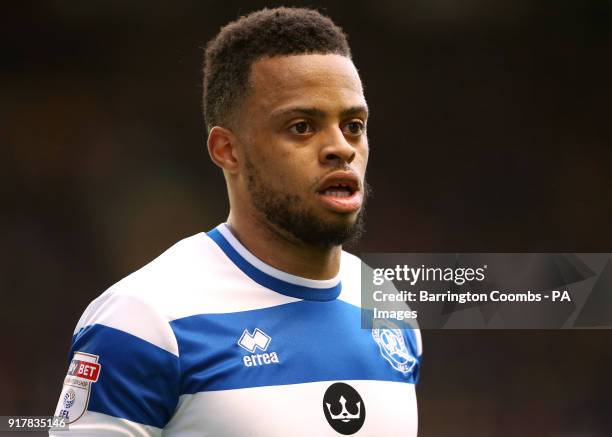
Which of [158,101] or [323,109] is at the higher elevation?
[158,101]

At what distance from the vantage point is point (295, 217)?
2336 millimetres

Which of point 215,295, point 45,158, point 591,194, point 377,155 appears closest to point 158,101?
point 45,158

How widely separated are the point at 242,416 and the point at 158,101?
5.01 m

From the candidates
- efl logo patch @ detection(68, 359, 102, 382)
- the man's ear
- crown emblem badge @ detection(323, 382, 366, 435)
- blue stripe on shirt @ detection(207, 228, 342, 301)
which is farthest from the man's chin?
efl logo patch @ detection(68, 359, 102, 382)

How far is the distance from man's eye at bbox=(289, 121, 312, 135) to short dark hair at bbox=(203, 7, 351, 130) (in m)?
0.19

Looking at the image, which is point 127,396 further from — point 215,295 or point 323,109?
point 323,109

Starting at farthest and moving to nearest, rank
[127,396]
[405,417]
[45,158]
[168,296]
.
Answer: [45,158]
[405,417]
[168,296]
[127,396]

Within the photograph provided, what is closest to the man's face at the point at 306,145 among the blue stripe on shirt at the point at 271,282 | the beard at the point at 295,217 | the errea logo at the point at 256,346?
the beard at the point at 295,217

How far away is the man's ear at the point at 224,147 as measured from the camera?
8.07ft

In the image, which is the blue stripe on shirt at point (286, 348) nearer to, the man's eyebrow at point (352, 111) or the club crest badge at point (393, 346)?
the club crest badge at point (393, 346)

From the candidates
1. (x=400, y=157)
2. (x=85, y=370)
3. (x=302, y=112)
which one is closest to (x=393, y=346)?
(x=302, y=112)

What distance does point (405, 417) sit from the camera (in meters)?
2.47

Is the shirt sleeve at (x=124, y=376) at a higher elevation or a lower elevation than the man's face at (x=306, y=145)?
lower

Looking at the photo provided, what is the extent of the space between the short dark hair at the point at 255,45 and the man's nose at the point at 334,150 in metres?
0.26
